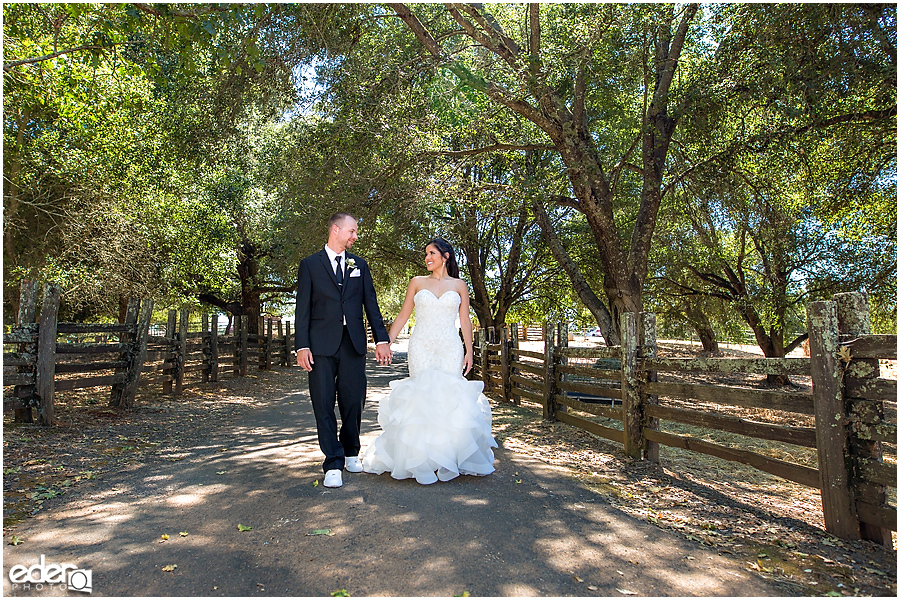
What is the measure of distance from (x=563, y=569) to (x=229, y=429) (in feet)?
20.5

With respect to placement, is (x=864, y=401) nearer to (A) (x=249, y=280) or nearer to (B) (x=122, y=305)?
(B) (x=122, y=305)

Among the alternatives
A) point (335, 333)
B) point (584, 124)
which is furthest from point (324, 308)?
point (584, 124)

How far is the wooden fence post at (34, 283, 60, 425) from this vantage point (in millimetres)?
7355

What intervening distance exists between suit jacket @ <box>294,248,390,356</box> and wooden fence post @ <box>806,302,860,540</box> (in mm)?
3198

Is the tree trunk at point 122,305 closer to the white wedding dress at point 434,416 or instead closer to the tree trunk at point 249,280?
the tree trunk at point 249,280

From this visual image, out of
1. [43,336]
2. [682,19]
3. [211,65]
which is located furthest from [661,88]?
[43,336]

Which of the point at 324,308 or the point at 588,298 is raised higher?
the point at 588,298

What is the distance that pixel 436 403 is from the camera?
5008mm

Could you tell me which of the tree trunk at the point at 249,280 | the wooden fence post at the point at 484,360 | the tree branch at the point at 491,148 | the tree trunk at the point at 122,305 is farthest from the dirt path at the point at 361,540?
the tree trunk at the point at 249,280

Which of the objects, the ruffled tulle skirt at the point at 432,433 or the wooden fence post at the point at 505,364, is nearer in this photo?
the ruffled tulle skirt at the point at 432,433

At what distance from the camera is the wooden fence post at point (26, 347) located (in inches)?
284

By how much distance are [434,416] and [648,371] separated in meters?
2.46

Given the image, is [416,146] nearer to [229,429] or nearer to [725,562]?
[229,429]

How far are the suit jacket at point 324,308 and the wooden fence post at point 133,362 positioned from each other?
233 inches
